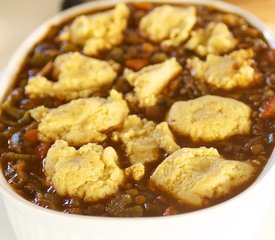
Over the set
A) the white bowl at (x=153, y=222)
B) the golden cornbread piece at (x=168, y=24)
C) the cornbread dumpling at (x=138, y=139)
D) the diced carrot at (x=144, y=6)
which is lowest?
the white bowl at (x=153, y=222)

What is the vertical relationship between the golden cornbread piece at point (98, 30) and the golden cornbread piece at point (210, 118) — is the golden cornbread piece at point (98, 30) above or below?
above

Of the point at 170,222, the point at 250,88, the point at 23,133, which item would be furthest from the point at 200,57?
the point at 170,222

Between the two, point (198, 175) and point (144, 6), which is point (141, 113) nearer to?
point (198, 175)

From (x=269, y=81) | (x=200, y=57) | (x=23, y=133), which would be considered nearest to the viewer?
(x=23, y=133)

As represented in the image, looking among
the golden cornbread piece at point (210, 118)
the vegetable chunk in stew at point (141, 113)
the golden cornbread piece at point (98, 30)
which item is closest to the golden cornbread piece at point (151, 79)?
the vegetable chunk in stew at point (141, 113)

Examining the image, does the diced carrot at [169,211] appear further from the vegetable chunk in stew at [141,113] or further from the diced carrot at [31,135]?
the diced carrot at [31,135]

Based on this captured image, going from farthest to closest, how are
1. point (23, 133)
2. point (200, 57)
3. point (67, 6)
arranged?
point (67, 6) < point (200, 57) < point (23, 133)

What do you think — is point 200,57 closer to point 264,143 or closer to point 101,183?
point 264,143

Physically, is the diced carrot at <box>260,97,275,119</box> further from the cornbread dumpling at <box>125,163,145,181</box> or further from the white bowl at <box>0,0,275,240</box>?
Answer: the cornbread dumpling at <box>125,163,145,181</box>
